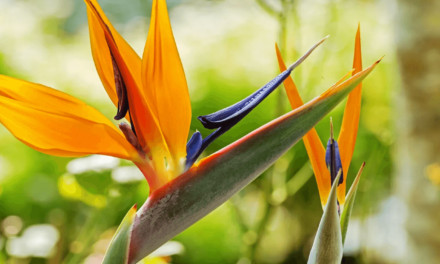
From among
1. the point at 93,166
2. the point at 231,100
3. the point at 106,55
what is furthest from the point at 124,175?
the point at 231,100

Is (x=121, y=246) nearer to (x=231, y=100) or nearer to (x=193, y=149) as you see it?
(x=193, y=149)

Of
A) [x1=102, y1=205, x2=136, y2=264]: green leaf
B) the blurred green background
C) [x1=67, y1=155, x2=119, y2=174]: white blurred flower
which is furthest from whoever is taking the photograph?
the blurred green background

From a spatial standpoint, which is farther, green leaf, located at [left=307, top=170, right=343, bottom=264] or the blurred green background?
the blurred green background

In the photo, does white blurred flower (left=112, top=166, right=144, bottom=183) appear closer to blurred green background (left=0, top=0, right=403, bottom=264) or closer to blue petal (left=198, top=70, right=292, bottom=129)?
blurred green background (left=0, top=0, right=403, bottom=264)

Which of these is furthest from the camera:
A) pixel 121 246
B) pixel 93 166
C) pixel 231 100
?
pixel 231 100

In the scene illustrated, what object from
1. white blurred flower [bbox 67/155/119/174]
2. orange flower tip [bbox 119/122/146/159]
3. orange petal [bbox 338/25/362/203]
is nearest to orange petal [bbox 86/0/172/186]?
orange flower tip [bbox 119/122/146/159]

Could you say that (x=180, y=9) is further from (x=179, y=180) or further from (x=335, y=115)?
(x=179, y=180)

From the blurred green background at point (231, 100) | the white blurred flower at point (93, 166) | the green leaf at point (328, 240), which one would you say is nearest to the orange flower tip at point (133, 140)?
the green leaf at point (328, 240)
